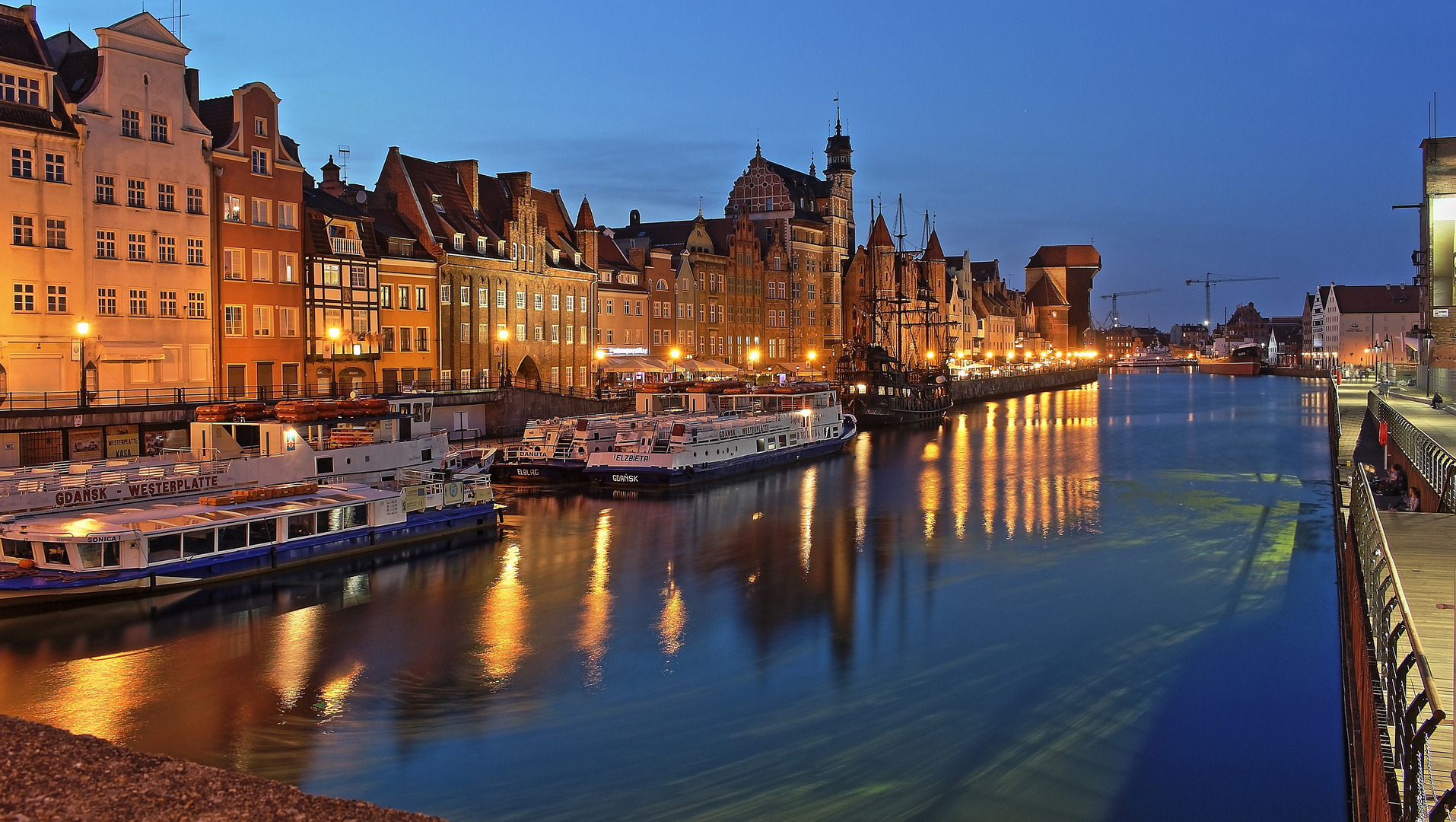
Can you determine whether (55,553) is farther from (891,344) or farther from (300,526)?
(891,344)

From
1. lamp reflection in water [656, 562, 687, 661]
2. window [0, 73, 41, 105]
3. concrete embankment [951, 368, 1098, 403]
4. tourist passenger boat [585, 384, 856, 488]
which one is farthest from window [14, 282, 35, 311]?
concrete embankment [951, 368, 1098, 403]

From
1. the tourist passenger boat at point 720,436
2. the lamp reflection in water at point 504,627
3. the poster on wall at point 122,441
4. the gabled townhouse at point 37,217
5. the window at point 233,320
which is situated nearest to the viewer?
the lamp reflection in water at point 504,627

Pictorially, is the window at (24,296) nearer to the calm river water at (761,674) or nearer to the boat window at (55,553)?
the boat window at (55,553)

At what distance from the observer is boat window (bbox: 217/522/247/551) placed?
90.8 feet

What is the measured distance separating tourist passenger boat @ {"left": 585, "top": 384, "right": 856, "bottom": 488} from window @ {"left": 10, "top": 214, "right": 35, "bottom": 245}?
70.9 feet

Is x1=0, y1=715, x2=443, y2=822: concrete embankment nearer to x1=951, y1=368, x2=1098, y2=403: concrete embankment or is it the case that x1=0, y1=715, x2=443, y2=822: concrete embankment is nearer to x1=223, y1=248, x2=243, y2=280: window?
x1=223, y1=248, x2=243, y2=280: window

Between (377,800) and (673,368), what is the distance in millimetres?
64253

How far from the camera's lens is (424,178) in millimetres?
63812

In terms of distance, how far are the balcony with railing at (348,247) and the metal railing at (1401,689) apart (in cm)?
4790

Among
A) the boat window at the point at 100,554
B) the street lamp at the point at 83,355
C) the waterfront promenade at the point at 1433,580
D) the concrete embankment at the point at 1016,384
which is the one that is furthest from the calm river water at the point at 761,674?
the concrete embankment at the point at 1016,384

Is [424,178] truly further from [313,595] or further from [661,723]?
[661,723]

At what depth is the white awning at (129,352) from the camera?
43.2 meters

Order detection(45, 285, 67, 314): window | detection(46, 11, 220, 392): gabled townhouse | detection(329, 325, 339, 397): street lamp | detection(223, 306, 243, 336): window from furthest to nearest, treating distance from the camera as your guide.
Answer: detection(329, 325, 339, 397): street lamp < detection(223, 306, 243, 336): window < detection(46, 11, 220, 392): gabled townhouse < detection(45, 285, 67, 314): window

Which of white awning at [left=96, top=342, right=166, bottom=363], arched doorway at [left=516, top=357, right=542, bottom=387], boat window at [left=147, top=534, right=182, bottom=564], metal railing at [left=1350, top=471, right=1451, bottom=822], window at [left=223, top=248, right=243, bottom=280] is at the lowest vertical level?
boat window at [left=147, top=534, right=182, bottom=564]
